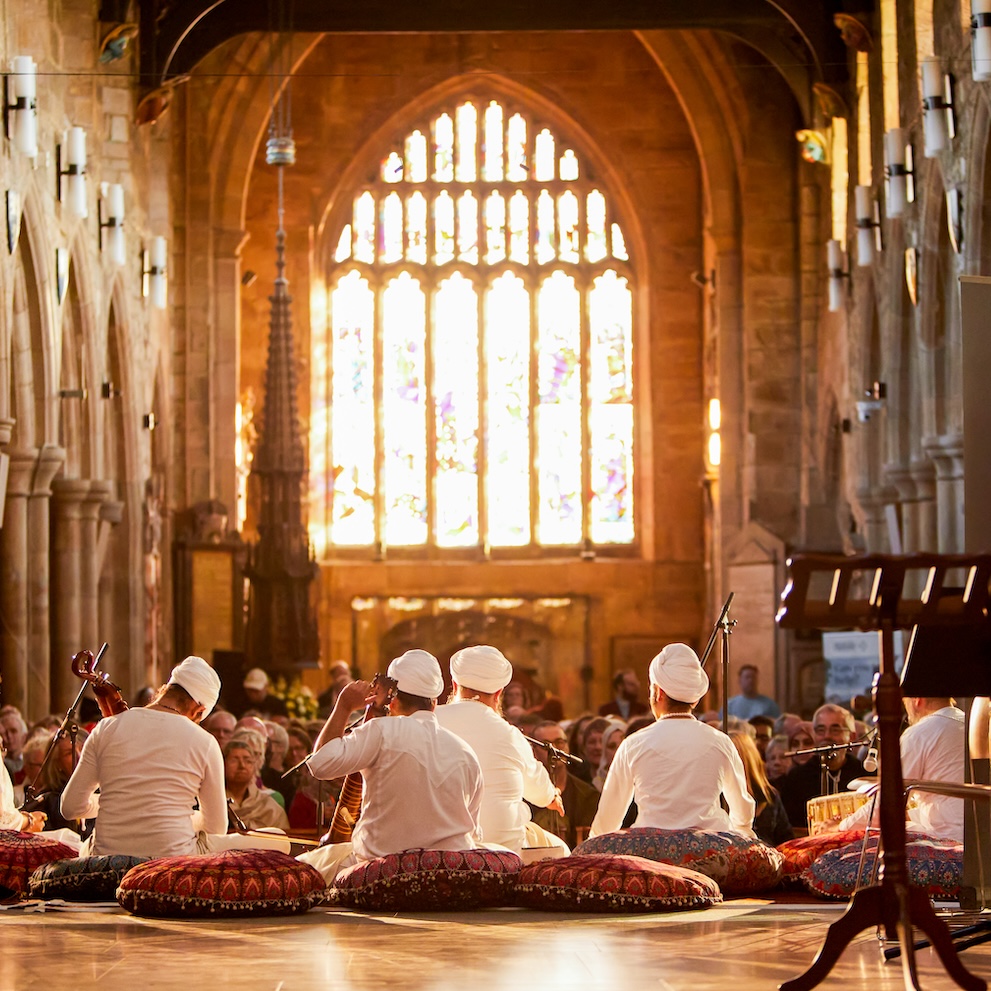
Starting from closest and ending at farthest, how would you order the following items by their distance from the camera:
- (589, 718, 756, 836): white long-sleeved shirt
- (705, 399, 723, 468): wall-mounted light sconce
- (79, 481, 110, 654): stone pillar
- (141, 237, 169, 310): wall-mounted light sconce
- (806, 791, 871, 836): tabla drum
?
(589, 718, 756, 836): white long-sleeved shirt → (806, 791, 871, 836): tabla drum → (79, 481, 110, 654): stone pillar → (141, 237, 169, 310): wall-mounted light sconce → (705, 399, 723, 468): wall-mounted light sconce

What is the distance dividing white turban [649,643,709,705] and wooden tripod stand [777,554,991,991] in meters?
3.08

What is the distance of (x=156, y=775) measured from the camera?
7.40 metres

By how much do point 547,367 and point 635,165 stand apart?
2734 millimetres

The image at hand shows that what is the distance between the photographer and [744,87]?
2295cm

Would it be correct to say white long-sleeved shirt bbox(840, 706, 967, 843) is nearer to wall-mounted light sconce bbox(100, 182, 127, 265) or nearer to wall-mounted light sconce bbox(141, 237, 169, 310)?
wall-mounted light sconce bbox(100, 182, 127, 265)

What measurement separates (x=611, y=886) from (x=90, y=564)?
11.9 metres

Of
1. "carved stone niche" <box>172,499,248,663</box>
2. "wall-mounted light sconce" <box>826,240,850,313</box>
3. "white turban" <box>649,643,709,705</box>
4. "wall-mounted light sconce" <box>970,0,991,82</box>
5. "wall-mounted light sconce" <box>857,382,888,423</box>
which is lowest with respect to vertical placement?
"white turban" <box>649,643,709,705</box>

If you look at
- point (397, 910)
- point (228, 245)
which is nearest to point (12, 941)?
point (397, 910)

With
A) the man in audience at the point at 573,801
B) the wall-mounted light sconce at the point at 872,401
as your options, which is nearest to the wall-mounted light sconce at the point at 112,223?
the wall-mounted light sconce at the point at 872,401

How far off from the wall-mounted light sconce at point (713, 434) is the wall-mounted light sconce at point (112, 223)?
794 centimetres

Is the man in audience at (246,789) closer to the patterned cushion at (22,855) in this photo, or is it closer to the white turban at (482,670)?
the patterned cushion at (22,855)

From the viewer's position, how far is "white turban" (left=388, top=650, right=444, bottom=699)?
292 inches

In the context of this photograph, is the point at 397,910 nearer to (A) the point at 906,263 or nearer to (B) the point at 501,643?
(A) the point at 906,263

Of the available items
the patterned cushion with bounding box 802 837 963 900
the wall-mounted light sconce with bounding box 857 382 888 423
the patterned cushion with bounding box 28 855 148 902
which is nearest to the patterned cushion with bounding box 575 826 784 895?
the patterned cushion with bounding box 802 837 963 900
